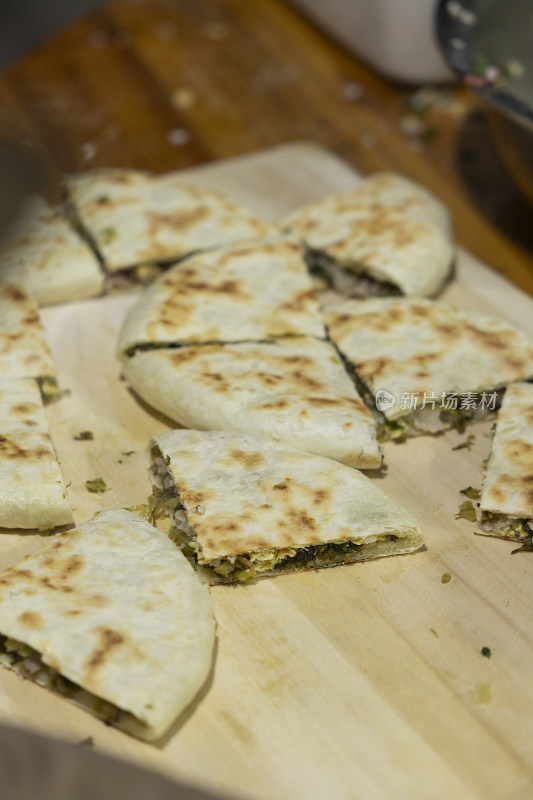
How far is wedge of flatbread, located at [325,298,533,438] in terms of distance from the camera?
505 cm

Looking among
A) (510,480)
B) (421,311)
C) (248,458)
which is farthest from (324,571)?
(421,311)

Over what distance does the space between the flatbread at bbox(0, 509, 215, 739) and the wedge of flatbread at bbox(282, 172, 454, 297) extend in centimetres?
250

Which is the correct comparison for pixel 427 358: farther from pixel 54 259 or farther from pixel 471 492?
pixel 54 259

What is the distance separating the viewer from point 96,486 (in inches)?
186

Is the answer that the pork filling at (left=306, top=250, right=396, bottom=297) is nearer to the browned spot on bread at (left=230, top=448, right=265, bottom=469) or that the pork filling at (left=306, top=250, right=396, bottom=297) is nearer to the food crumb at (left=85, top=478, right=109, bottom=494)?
the browned spot on bread at (left=230, top=448, right=265, bottom=469)

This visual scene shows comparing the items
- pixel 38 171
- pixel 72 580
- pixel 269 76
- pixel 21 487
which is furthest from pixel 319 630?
pixel 269 76

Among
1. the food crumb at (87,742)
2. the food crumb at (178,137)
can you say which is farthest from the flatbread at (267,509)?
the food crumb at (178,137)

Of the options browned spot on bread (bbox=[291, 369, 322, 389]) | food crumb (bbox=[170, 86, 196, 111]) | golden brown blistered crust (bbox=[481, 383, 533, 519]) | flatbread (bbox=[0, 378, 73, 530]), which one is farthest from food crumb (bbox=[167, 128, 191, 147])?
golden brown blistered crust (bbox=[481, 383, 533, 519])

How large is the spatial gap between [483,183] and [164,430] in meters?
3.55

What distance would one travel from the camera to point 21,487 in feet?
14.4

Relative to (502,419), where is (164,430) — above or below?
below

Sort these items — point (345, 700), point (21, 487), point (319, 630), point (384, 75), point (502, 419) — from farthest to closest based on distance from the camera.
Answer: point (384, 75)
point (502, 419)
point (21, 487)
point (319, 630)
point (345, 700)

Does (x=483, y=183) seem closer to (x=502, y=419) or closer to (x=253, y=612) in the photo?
(x=502, y=419)

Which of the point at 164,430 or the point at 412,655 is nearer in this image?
the point at 412,655
